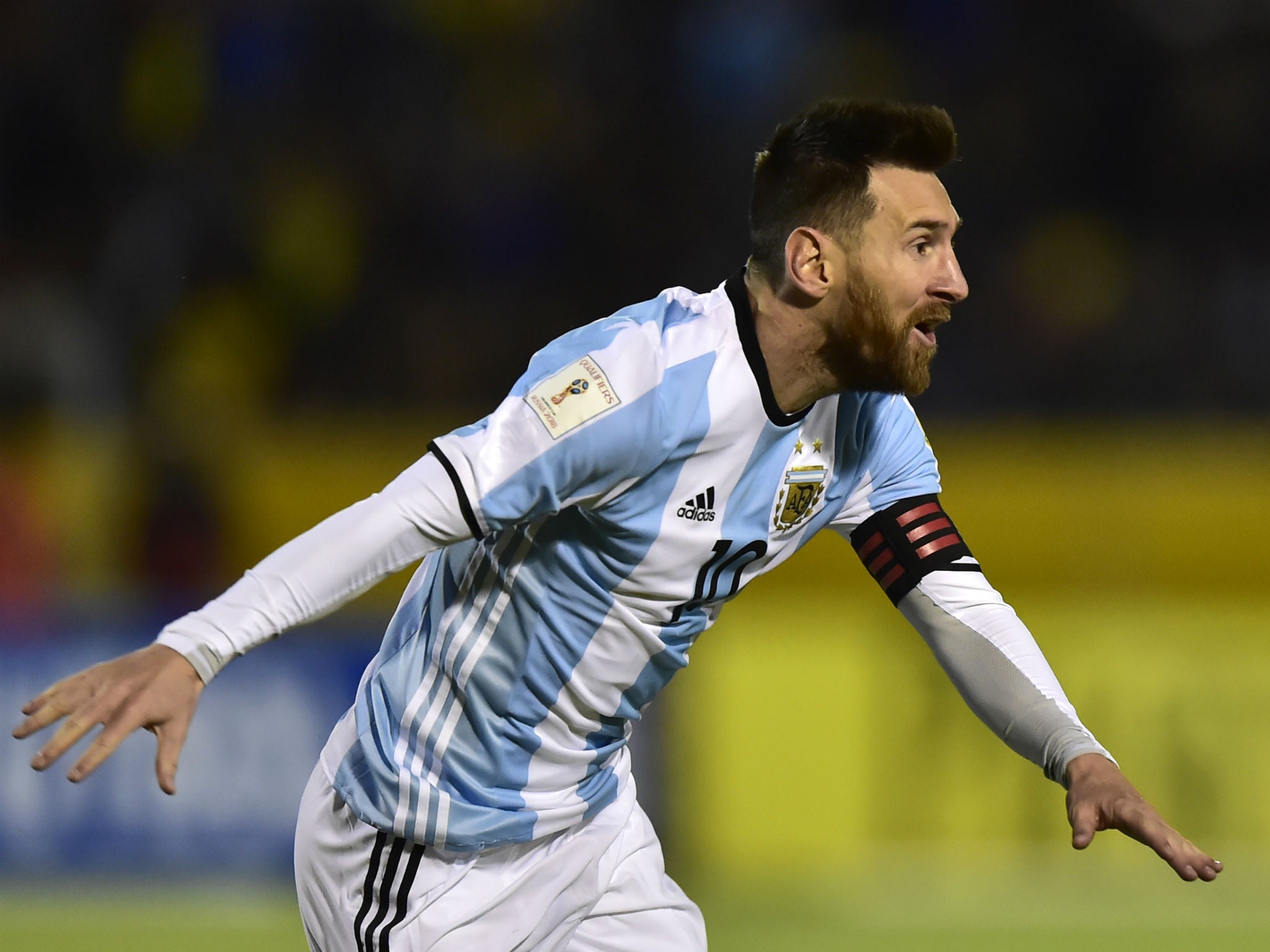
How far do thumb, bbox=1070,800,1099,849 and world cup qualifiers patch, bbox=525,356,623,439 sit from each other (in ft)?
3.42

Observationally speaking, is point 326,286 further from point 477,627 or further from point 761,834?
point 477,627

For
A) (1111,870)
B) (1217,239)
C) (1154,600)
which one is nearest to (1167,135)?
(1217,239)

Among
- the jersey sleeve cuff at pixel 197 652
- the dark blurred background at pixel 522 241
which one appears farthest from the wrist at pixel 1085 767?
the dark blurred background at pixel 522 241

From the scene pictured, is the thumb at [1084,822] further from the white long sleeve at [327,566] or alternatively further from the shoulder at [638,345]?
the white long sleeve at [327,566]

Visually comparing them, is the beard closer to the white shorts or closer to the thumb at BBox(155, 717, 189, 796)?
the white shorts

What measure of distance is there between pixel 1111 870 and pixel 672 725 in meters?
1.95

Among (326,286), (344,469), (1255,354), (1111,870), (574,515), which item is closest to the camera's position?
(574,515)

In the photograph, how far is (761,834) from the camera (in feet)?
24.1

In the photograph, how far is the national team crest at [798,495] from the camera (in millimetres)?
3205

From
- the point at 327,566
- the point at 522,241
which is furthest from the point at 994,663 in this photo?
the point at 522,241

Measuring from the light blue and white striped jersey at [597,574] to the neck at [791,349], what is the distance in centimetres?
3

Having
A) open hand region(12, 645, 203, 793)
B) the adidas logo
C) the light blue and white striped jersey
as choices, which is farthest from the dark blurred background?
open hand region(12, 645, 203, 793)

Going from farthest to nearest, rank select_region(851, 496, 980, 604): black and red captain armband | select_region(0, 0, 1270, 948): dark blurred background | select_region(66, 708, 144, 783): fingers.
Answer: select_region(0, 0, 1270, 948): dark blurred background, select_region(851, 496, 980, 604): black and red captain armband, select_region(66, 708, 144, 783): fingers

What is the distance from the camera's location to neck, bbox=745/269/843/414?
123 inches
